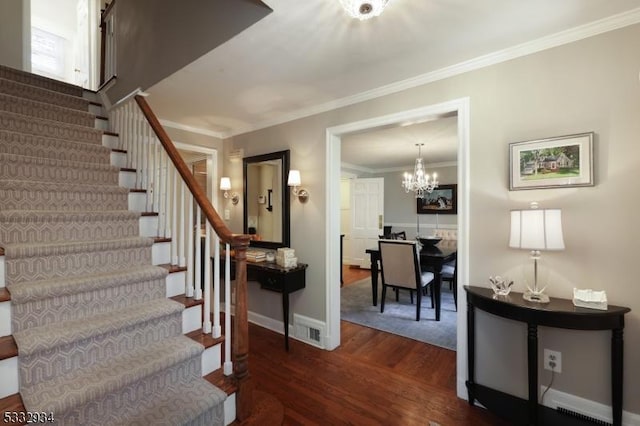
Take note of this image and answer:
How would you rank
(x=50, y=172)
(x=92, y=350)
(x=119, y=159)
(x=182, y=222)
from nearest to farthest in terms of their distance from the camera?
(x=92, y=350), (x=182, y=222), (x=50, y=172), (x=119, y=159)

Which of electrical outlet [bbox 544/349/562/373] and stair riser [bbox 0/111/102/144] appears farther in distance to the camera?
stair riser [bbox 0/111/102/144]

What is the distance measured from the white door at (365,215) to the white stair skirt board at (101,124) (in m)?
4.91

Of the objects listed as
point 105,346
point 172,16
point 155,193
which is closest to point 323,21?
point 172,16

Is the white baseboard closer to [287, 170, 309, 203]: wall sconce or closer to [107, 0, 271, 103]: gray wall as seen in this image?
[287, 170, 309, 203]: wall sconce

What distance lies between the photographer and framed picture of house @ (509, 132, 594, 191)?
1.65m

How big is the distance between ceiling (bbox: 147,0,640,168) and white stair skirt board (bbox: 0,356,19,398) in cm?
197

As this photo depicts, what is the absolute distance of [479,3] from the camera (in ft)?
4.75

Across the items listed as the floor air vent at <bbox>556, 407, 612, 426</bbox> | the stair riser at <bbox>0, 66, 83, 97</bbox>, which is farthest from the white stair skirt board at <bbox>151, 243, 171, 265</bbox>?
the floor air vent at <bbox>556, 407, 612, 426</bbox>

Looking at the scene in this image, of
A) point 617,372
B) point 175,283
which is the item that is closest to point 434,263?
point 617,372

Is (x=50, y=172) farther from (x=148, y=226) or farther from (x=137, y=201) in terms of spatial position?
(x=148, y=226)

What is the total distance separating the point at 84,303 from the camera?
1.59m

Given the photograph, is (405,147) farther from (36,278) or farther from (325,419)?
(36,278)

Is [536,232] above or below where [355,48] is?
below

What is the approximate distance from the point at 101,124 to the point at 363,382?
11.5ft
